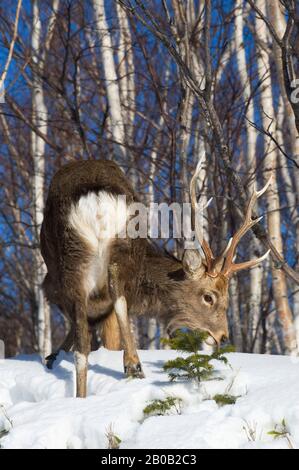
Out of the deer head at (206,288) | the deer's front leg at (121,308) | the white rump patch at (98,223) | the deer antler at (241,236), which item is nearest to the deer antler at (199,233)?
the deer head at (206,288)

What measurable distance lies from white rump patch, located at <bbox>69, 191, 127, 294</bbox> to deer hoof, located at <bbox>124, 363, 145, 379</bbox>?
2.30 feet

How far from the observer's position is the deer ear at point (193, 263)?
610 centimetres

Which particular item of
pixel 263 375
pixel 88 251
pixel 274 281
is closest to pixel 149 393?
pixel 263 375

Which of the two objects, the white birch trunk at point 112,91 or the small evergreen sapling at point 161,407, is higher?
the white birch trunk at point 112,91

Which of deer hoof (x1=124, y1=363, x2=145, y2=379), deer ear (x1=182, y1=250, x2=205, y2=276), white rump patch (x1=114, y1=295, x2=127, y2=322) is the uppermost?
deer ear (x1=182, y1=250, x2=205, y2=276)

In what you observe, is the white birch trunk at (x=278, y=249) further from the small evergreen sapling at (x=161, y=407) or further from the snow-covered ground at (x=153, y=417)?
the small evergreen sapling at (x=161, y=407)

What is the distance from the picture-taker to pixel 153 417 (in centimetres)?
432

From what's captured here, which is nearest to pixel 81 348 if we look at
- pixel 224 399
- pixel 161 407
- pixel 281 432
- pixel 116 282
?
pixel 116 282

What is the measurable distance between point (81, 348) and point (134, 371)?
1.41 ft

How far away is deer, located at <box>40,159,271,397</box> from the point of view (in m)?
5.41

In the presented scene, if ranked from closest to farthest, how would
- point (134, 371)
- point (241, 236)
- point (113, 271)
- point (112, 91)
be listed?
point (134, 371)
point (113, 271)
point (241, 236)
point (112, 91)
